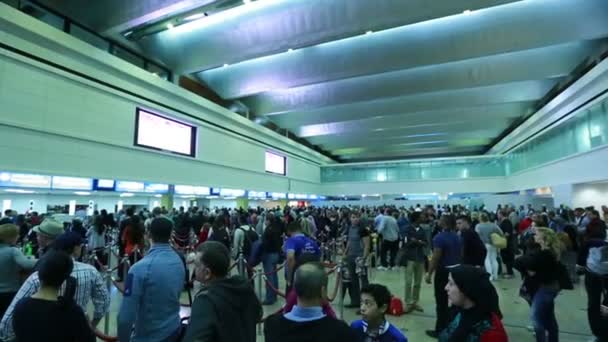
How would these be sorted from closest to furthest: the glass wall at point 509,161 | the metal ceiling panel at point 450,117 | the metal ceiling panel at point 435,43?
the metal ceiling panel at point 435,43 < the glass wall at point 509,161 < the metal ceiling panel at point 450,117

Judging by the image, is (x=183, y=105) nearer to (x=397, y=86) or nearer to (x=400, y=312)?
(x=397, y=86)

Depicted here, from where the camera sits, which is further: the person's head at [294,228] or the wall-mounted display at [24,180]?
the wall-mounted display at [24,180]

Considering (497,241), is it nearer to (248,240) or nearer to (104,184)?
(248,240)

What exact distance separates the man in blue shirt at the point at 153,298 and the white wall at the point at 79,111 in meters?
8.34

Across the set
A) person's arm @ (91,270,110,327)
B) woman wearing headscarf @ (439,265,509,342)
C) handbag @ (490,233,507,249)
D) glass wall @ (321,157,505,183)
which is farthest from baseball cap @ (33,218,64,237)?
glass wall @ (321,157,505,183)

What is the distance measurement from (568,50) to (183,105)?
53.5 ft

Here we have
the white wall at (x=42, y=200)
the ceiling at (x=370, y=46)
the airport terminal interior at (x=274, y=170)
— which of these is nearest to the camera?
the airport terminal interior at (x=274, y=170)

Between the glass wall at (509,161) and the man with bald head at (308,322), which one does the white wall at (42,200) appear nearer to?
the man with bald head at (308,322)

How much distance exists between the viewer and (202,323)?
5.49ft

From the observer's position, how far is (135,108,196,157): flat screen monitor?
11790 mm

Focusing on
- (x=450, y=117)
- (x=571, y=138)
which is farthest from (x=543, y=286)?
(x=450, y=117)

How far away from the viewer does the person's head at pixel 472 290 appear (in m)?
1.90

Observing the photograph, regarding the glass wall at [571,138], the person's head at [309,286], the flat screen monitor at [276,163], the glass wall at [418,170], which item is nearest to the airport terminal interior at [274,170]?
the person's head at [309,286]

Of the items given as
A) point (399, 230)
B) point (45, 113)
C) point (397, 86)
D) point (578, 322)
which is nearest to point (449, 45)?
point (397, 86)
